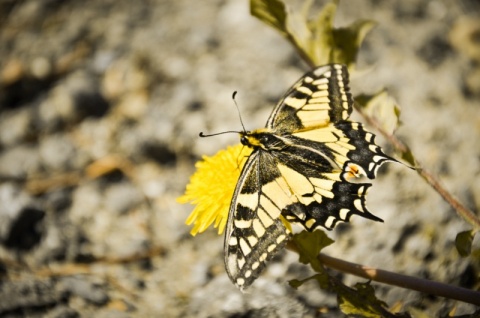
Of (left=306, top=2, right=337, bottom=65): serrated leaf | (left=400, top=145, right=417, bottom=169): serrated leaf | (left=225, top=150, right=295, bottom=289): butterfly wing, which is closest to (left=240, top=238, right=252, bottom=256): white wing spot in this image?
(left=225, top=150, right=295, bottom=289): butterfly wing

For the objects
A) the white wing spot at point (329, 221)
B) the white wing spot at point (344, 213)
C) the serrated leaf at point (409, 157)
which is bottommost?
the white wing spot at point (329, 221)

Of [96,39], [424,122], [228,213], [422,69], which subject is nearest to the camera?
[228,213]

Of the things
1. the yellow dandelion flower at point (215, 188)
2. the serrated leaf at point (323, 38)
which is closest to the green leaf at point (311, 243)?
the yellow dandelion flower at point (215, 188)

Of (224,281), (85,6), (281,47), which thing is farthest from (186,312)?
(85,6)

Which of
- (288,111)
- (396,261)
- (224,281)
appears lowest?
(224,281)

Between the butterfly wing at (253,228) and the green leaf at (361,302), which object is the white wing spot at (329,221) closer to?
the butterfly wing at (253,228)

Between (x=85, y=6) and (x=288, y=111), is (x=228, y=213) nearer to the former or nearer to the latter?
Result: (x=288, y=111)
